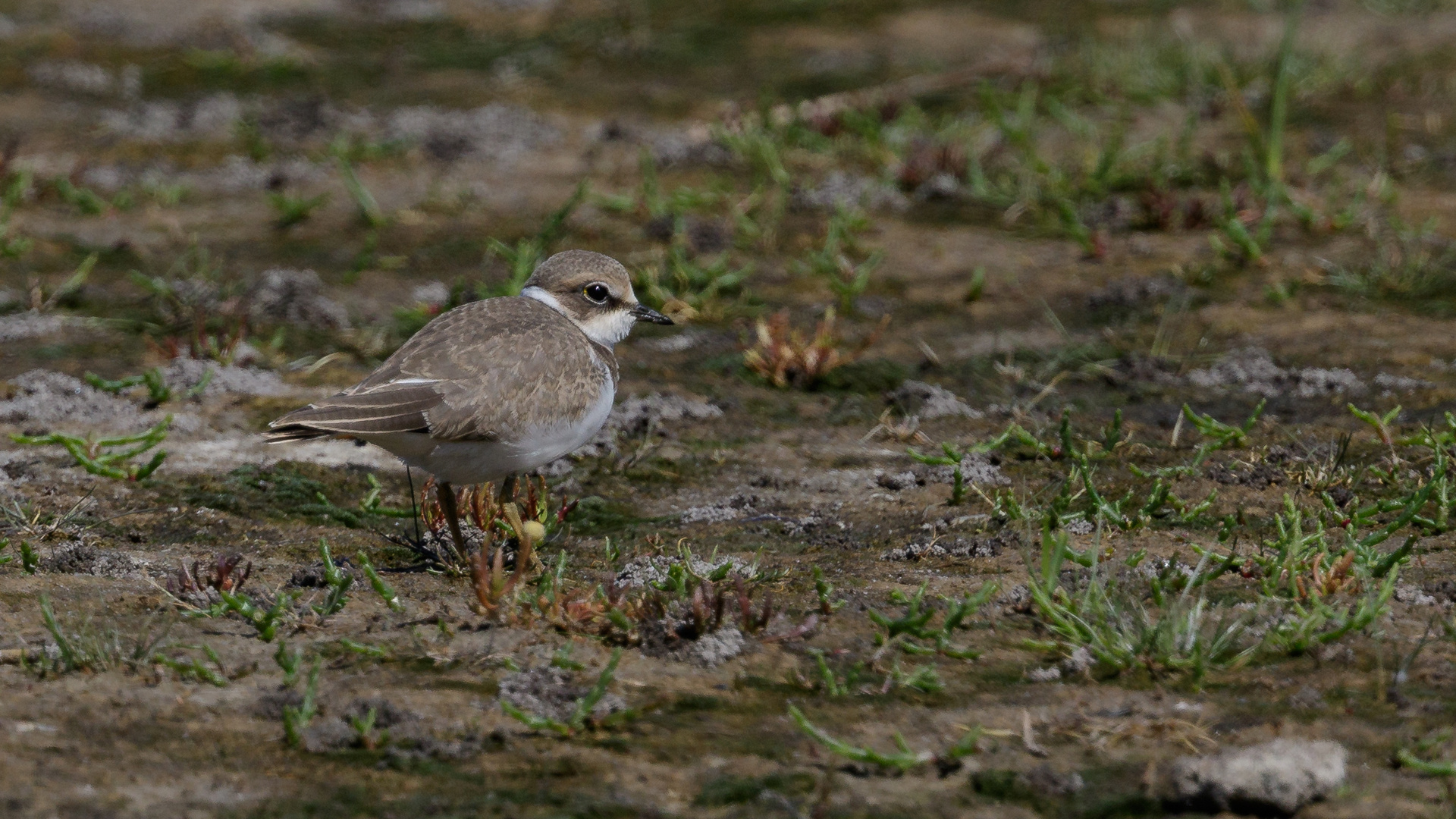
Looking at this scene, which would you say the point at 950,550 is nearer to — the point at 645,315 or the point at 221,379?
the point at 645,315

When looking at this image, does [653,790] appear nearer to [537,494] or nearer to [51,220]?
[537,494]

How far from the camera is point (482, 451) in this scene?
521 centimetres

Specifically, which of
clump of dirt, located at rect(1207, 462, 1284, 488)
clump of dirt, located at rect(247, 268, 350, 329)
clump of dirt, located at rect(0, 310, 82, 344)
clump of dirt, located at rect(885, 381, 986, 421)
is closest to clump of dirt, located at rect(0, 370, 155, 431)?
clump of dirt, located at rect(0, 310, 82, 344)

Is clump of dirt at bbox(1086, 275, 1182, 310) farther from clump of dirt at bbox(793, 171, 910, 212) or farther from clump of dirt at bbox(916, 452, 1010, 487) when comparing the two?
Result: clump of dirt at bbox(916, 452, 1010, 487)

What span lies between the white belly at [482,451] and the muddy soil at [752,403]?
37 centimetres

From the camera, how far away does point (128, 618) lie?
4707mm

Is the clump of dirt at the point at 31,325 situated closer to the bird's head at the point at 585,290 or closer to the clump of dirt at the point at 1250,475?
the bird's head at the point at 585,290

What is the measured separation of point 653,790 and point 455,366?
209 centimetres

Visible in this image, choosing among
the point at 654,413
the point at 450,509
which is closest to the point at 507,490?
the point at 450,509

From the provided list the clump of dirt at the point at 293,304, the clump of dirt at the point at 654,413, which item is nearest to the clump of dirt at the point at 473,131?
the clump of dirt at the point at 293,304

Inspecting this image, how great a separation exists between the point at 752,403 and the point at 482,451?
7.61ft

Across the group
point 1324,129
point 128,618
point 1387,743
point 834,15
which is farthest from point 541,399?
point 834,15

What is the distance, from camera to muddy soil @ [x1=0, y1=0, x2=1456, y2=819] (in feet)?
13.2

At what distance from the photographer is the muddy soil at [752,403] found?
4.04 metres
